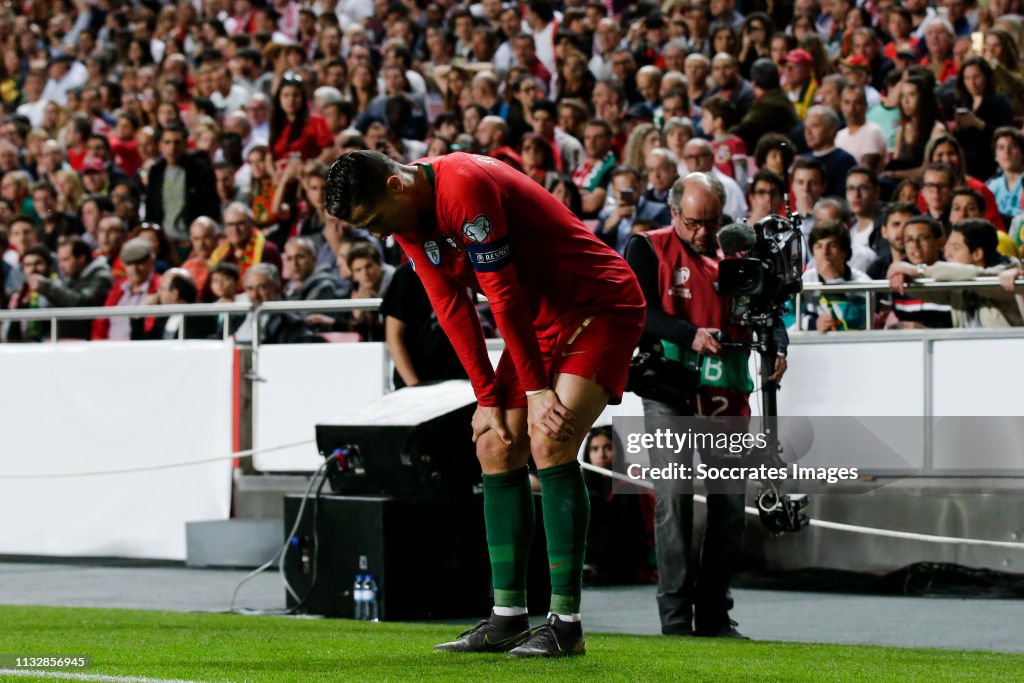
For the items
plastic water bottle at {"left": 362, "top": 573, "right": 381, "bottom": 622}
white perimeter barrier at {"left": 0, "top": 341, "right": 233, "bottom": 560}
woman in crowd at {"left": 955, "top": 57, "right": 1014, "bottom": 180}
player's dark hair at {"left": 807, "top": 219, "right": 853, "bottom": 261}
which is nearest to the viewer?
plastic water bottle at {"left": 362, "top": 573, "right": 381, "bottom": 622}

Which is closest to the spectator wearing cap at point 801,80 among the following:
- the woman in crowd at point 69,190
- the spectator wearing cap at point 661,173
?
the spectator wearing cap at point 661,173

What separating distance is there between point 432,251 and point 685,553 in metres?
2.48

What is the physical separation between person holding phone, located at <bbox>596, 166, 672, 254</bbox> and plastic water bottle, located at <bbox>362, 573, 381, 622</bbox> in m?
4.34

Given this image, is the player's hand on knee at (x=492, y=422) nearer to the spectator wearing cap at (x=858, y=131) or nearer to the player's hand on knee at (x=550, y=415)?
the player's hand on knee at (x=550, y=415)

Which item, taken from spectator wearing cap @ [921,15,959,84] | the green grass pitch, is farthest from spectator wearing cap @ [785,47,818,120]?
the green grass pitch

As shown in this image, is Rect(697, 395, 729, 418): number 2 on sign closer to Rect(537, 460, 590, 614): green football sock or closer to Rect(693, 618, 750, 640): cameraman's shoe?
Rect(693, 618, 750, 640): cameraman's shoe

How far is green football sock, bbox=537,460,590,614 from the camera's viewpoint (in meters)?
5.50

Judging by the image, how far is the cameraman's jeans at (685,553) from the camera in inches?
287

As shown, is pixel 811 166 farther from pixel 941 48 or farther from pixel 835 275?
pixel 941 48

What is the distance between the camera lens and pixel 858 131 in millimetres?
12312

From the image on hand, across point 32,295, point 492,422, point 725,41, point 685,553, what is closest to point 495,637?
point 492,422

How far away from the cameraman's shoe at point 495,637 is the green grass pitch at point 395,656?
13 centimetres

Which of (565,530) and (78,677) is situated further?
(565,530)

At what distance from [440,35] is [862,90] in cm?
594
